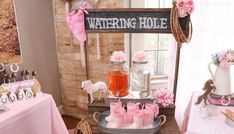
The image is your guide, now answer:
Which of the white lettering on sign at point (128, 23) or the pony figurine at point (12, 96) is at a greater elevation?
the white lettering on sign at point (128, 23)

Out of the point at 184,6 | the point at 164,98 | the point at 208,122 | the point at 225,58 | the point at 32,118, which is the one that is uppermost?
the point at 184,6

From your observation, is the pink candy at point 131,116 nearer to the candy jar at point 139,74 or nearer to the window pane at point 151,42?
the candy jar at point 139,74

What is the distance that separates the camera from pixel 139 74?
1.47m

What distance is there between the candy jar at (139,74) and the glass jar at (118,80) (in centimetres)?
6

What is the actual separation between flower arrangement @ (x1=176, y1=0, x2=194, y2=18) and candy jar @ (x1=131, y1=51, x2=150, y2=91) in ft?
1.13

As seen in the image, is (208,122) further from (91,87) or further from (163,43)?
(163,43)

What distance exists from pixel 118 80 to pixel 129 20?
0.39m

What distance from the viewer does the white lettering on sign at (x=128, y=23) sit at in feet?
4.60

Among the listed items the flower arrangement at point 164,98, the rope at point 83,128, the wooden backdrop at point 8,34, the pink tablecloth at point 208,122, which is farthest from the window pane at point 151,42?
the rope at point 83,128

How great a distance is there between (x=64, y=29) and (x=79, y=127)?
1.94 m

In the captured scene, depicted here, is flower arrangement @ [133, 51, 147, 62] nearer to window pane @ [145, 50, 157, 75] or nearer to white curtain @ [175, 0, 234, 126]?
white curtain @ [175, 0, 234, 126]

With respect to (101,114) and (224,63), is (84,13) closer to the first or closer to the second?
(101,114)

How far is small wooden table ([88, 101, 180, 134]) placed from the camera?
129 cm

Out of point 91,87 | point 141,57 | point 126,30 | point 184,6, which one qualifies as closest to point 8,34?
point 91,87
